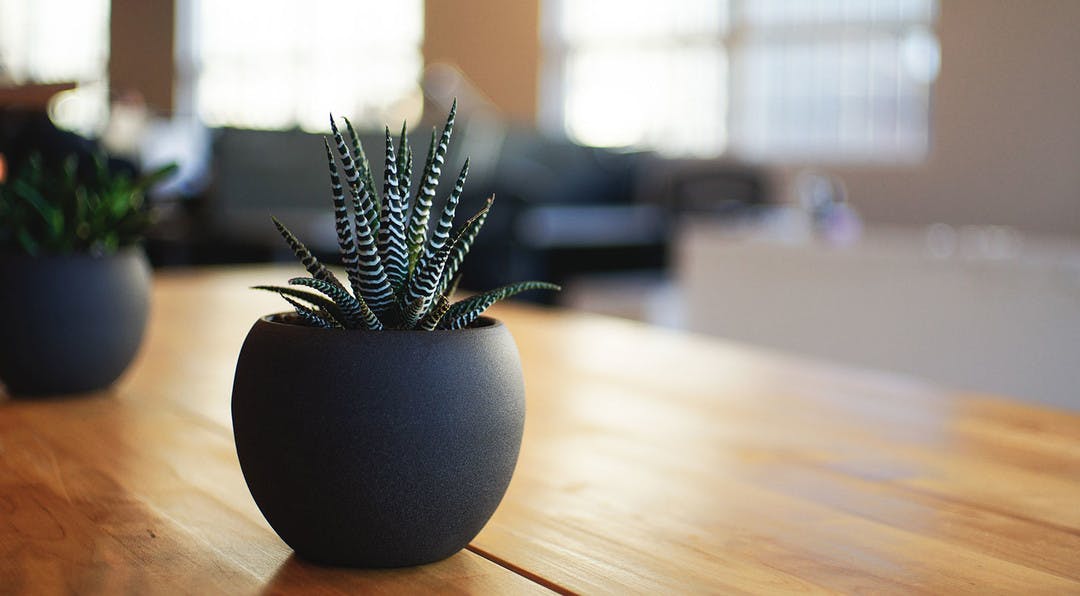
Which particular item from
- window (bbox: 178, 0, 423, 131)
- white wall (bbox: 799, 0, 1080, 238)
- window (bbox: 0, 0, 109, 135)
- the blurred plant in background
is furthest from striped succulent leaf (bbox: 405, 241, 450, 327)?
window (bbox: 0, 0, 109, 135)

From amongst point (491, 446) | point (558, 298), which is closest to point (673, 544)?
point (491, 446)

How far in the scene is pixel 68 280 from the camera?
897 mm

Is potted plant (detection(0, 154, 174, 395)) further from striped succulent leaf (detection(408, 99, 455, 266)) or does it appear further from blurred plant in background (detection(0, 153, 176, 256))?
striped succulent leaf (detection(408, 99, 455, 266))

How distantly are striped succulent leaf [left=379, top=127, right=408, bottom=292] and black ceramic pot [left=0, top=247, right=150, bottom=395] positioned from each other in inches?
18.3

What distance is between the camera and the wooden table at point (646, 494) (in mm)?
525

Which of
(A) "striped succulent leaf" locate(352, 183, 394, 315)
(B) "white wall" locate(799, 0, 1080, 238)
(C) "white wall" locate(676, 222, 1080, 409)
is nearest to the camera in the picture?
(A) "striped succulent leaf" locate(352, 183, 394, 315)

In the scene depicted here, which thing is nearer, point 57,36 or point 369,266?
point 369,266

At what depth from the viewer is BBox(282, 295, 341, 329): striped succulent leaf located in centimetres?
55

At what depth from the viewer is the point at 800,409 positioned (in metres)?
0.98

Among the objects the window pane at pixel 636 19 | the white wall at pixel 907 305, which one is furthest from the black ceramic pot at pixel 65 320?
the window pane at pixel 636 19

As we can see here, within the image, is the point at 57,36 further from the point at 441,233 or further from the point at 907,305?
the point at 441,233

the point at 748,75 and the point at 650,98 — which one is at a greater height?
the point at 748,75

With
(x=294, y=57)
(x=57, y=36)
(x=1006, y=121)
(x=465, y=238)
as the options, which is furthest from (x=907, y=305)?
(x=57, y=36)

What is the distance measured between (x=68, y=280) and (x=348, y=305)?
1.55 ft
